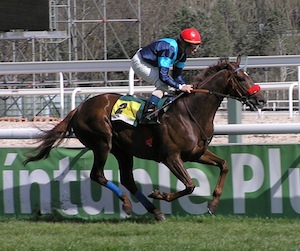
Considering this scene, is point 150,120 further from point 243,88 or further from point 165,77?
point 243,88

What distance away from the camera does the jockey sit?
7.59 m

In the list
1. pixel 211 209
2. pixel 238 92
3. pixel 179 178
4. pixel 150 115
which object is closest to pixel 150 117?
pixel 150 115

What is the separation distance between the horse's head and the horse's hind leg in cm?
115

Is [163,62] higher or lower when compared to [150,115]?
higher

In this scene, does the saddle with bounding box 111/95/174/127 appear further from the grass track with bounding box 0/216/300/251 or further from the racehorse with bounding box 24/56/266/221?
the grass track with bounding box 0/216/300/251

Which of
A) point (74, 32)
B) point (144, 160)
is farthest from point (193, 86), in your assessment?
point (74, 32)

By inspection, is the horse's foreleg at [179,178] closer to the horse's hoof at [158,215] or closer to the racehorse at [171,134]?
the racehorse at [171,134]

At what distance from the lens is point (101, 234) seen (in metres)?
6.94

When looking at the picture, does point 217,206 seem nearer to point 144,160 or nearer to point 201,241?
point 144,160

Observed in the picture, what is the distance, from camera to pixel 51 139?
810 cm

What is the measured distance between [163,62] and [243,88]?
0.75 m

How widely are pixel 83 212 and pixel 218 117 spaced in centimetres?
628

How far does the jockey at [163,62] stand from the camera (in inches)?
299

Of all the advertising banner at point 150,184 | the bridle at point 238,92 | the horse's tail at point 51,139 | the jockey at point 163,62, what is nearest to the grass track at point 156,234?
the advertising banner at point 150,184
